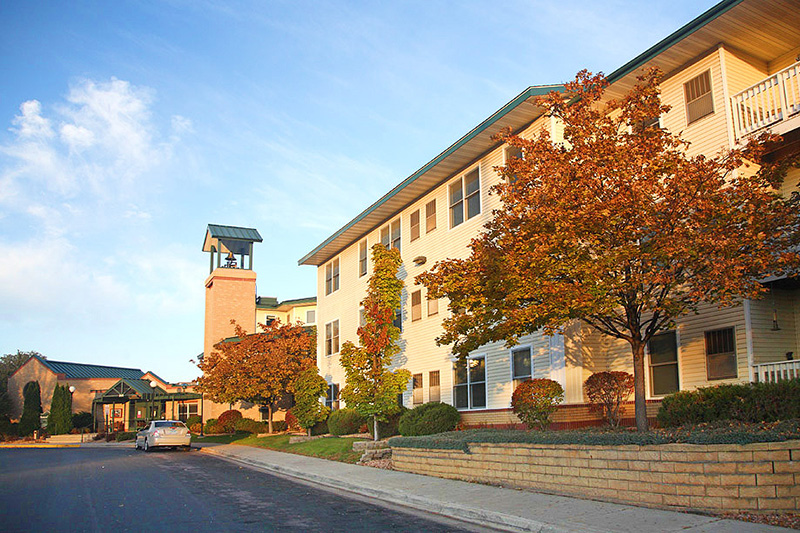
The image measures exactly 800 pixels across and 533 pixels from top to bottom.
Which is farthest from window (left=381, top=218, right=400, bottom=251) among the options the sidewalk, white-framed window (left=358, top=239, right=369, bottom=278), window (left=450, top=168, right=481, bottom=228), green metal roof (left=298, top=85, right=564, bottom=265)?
the sidewalk

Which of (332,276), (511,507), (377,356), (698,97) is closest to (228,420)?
(332,276)

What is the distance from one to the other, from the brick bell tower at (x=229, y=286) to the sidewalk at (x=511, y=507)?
1298 inches

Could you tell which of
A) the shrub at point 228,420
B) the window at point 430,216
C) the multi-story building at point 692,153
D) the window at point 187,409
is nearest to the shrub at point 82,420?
the window at point 187,409

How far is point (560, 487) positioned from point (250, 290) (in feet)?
134

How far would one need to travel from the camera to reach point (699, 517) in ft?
32.2

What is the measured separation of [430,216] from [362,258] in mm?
7361

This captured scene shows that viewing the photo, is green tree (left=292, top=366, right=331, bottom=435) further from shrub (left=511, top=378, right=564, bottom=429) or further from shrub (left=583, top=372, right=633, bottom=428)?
shrub (left=583, top=372, right=633, bottom=428)

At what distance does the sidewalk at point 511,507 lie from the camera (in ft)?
31.0

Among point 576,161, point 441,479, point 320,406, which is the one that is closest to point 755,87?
point 576,161

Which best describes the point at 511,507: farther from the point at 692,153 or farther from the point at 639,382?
the point at 692,153

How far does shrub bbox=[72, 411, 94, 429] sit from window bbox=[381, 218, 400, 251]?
37173mm

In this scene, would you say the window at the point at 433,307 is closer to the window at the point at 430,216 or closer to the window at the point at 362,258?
the window at the point at 430,216

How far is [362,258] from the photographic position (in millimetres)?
34250

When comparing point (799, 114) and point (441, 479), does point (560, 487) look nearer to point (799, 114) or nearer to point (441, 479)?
point (441, 479)
